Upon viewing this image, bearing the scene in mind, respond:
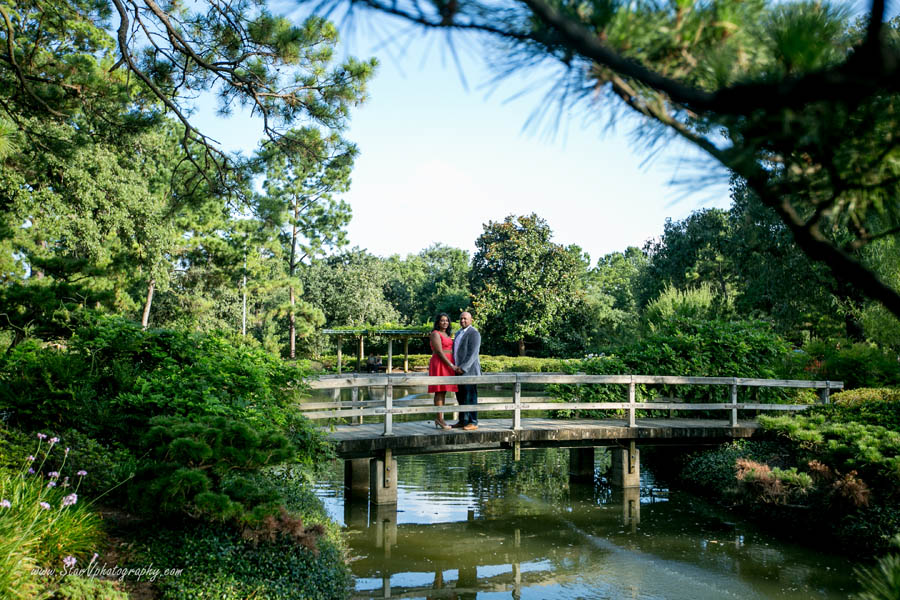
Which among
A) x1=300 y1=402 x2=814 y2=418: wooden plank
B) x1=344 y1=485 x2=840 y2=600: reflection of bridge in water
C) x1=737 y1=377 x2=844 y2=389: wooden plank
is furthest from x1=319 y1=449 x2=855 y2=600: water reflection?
x1=737 y1=377 x2=844 y2=389: wooden plank

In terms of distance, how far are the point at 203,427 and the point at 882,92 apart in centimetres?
502

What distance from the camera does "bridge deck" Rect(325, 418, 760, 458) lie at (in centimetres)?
1001

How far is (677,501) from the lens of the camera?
11445mm

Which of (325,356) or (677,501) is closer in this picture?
(677,501)

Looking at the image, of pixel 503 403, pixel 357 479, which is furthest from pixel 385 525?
pixel 503 403

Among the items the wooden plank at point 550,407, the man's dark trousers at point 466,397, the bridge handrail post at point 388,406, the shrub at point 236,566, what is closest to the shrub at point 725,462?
the wooden plank at point 550,407

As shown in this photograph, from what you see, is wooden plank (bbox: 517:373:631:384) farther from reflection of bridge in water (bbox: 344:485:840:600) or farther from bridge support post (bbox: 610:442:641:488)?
reflection of bridge in water (bbox: 344:485:840:600)

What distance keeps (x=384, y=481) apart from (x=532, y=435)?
8.58 ft

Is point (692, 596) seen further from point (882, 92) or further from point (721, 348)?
point (721, 348)

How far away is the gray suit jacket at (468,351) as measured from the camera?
987cm

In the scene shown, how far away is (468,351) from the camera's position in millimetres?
9906

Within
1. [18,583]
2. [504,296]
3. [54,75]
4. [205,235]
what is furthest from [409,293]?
[18,583]

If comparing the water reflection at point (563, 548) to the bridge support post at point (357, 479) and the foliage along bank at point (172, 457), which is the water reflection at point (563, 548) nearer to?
the bridge support post at point (357, 479)

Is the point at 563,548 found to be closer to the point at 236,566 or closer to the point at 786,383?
the point at 236,566
